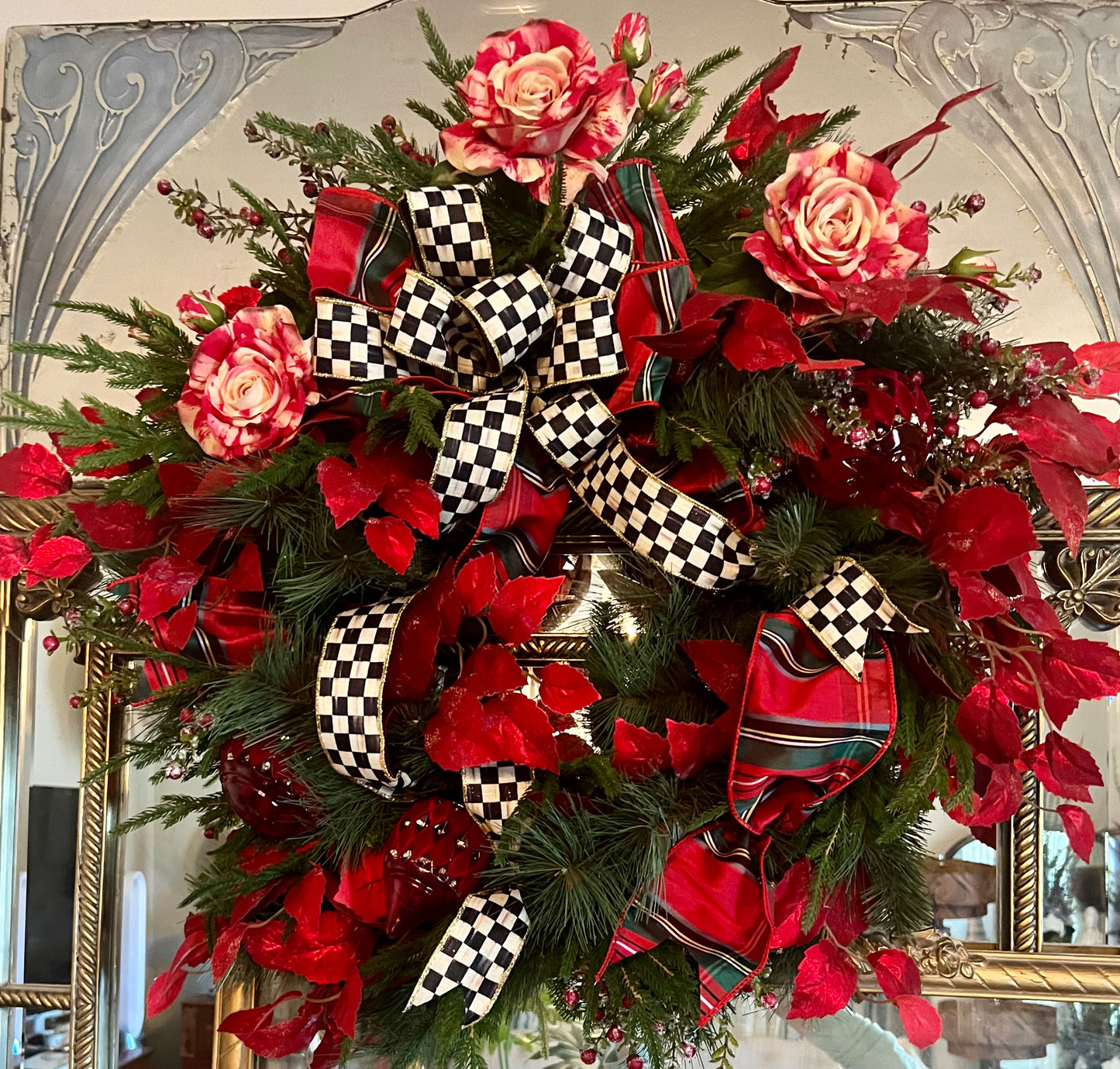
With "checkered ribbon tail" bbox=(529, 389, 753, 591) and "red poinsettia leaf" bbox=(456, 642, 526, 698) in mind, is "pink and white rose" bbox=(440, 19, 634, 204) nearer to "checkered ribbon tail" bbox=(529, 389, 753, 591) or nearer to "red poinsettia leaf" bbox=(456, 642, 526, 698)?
"checkered ribbon tail" bbox=(529, 389, 753, 591)

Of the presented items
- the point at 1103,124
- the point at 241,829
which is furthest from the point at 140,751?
the point at 1103,124

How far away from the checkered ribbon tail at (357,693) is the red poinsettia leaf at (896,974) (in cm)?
41

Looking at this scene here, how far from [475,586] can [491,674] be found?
7 centimetres

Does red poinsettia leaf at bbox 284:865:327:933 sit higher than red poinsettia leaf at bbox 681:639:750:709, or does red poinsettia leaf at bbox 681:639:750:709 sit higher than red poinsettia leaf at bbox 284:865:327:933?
red poinsettia leaf at bbox 681:639:750:709

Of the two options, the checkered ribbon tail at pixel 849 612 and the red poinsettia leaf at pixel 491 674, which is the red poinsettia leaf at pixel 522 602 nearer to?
the red poinsettia leaf at pixel 491 674

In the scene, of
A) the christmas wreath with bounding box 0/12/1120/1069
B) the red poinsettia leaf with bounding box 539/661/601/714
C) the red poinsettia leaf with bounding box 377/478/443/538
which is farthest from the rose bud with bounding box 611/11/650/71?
the red poinsettia leaf with bounding box 539/661/601/714

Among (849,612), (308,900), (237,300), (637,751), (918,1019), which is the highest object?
(237,300)

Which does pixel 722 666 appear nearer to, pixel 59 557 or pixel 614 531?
pixel 614 531

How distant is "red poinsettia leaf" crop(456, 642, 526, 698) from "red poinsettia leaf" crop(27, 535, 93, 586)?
1.18ft

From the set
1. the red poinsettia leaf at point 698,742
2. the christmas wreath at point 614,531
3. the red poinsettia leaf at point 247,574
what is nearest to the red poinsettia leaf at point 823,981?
the christmas wreath at point 614,531

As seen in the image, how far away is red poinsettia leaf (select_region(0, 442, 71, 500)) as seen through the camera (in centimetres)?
79

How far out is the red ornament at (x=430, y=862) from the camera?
26.8 inches

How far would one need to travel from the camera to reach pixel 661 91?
2.24 ft

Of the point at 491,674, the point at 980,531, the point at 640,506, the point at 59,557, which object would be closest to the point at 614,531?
the point at 640,506
